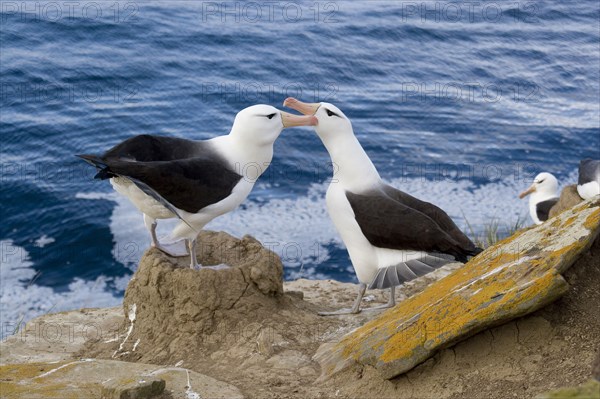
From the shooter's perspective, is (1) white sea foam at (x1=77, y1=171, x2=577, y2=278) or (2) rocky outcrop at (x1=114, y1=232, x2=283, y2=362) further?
Answer: (1) white sea foam at (x1=77, y1=171, x2=577, y2=278)

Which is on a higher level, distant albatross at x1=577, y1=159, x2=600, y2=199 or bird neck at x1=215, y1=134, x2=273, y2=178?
bird neck at x1=215, y1=134, x2=273, y2=178

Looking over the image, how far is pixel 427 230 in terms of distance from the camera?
291 inches

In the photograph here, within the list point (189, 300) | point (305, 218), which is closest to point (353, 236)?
point (189, 300)

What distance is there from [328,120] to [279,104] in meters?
12.7

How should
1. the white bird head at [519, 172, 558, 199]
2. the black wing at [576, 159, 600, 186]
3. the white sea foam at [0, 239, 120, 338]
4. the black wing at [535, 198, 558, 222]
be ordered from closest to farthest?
1. the black wing at [576, 159, 600, 186]
2. the white sea foam at [0, 239, 120, 338]
3. the black wing at [535, 198, 558, 222]
4. the white bird head at [519, 172, 558, 199]

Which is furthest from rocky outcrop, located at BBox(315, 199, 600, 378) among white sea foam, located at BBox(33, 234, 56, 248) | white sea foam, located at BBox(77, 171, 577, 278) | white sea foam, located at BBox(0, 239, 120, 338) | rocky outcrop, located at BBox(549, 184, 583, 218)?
white sea foam, located at BBox(33, 234, 56, 248)

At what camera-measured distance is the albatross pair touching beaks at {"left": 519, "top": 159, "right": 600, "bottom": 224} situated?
12.2 meters

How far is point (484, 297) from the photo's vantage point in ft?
17.8

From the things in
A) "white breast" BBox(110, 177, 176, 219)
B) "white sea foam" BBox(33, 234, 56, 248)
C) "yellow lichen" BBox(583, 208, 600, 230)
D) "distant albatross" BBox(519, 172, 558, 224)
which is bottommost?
"white sea foam" BBox(33, 234, 56, 248)

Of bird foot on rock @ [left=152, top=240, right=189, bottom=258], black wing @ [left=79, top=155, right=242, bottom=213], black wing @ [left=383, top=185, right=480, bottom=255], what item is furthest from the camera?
bird foot on rock @ [left=152, top=240, right=189, bottom=258]

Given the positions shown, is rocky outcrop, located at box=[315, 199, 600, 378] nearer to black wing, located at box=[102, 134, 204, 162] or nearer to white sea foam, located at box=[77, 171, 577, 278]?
black wing, located at box=[102, 134, 204, 162]

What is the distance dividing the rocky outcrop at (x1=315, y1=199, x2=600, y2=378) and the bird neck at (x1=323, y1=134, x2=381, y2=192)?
1.81 m

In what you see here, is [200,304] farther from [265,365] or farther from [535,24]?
[535,24]

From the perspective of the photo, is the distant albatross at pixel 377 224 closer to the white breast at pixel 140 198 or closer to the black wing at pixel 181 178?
the black wing at pixel 181 178
